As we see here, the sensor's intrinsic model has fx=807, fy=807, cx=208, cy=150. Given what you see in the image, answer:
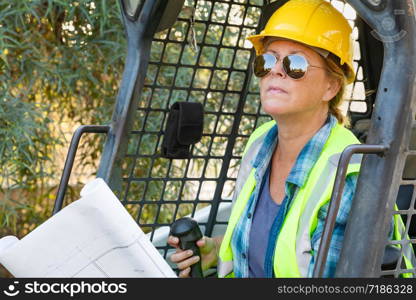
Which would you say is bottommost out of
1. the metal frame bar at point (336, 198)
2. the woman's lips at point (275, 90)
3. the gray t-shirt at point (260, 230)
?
the gray t-shirt at point (260, 230)

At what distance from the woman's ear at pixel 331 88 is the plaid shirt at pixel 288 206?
0.06 metres

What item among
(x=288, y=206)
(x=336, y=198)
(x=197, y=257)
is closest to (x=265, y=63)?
(x=288, y=206)

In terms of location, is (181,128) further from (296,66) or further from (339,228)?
(339,228)

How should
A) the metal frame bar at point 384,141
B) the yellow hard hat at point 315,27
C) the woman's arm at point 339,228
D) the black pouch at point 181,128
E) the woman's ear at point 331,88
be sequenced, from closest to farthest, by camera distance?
the metal frame bar at point 384,141, the woman's arm at point 339,228, the yellow hard hat at point 315,27, the woman's ear at point 331,88, the black pouch at point 181,128

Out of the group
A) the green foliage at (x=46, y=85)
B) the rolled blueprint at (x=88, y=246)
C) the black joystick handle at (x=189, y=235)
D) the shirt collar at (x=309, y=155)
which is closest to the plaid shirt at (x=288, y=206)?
the shirt collar at (x=309, y=155)

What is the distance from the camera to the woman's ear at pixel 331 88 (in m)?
1.99

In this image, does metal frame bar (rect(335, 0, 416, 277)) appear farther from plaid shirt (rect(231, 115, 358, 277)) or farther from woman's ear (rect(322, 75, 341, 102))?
woman's ear (rect(322, 75, 341, 102))

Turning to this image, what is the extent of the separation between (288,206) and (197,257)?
375mm

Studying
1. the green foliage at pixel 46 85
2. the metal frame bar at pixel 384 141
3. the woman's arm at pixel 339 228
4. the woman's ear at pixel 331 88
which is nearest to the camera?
the metal frame bar at pixel 384 141

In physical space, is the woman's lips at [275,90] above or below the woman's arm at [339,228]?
above

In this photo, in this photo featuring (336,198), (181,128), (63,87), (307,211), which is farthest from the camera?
(63,87)

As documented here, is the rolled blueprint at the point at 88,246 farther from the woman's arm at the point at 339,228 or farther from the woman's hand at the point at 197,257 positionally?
the woman's hand at the point at 197,257

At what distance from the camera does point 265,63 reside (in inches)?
76.0

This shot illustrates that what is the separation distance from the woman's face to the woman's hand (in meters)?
0.47
